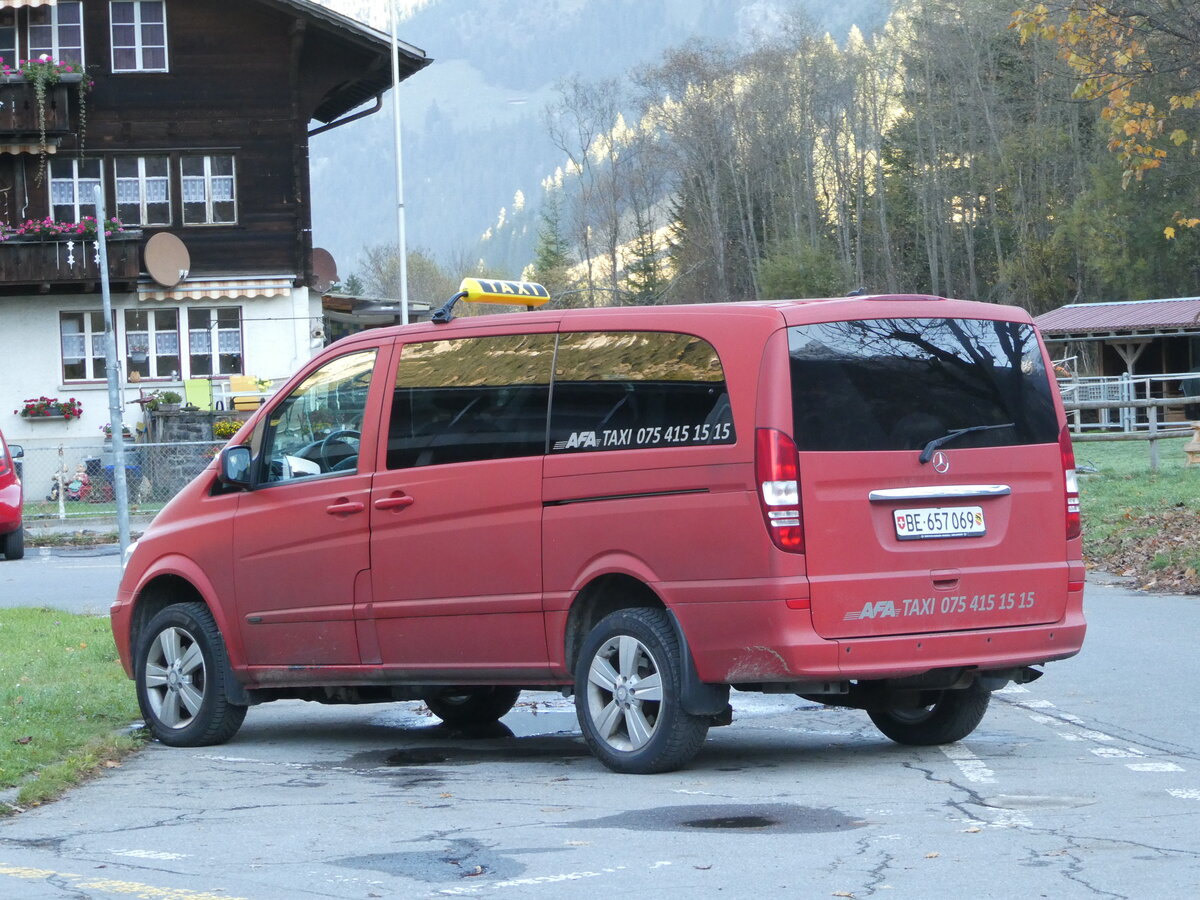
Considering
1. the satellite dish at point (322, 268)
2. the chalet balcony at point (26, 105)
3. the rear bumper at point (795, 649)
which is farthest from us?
the satellite dish at point (322, 268)

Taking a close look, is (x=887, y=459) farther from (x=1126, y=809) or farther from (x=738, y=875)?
(x=738, y=875)

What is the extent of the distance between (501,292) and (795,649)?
274cm

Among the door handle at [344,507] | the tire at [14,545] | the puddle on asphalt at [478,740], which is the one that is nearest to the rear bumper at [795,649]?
the puddle on asphalt at [478,740]

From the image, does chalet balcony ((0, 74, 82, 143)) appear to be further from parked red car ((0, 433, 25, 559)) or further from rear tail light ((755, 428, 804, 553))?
rear tail light ((755, 428, 804, 553))

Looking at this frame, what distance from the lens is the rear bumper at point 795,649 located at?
6910mm

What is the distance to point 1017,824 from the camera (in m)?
6.14

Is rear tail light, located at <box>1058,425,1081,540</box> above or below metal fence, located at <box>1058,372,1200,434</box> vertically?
below

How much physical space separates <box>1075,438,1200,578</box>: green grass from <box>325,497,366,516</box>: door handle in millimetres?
10097

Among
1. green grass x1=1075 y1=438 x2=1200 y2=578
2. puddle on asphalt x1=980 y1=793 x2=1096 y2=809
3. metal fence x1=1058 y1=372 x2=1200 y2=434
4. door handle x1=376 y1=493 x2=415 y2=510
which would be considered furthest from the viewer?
metal fence x1=1058 y1=372 x2=1200 y2=434

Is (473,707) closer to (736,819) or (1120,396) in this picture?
(736,819)

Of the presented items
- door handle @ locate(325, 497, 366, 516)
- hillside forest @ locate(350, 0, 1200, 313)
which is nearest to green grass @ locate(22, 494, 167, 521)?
door handle @ locate(325, 497, 366, 516)

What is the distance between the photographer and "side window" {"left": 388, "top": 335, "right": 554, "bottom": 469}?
7.77 m

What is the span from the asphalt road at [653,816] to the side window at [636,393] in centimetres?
141

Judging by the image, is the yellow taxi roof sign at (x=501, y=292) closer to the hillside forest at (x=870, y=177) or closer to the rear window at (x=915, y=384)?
the rear window at (x=915, y=384)
